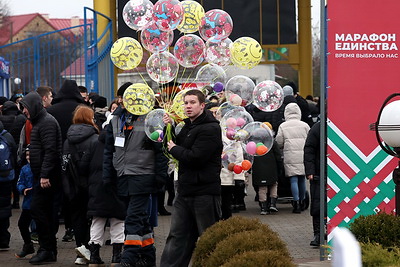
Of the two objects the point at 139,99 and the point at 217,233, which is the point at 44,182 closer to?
the point at 139,99

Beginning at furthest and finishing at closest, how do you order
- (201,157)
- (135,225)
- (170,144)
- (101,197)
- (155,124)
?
(101,197) → (135,225) → (155,124) → (170,144) → (201,157)

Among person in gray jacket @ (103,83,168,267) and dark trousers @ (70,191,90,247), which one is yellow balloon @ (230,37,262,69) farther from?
dark trousers @ (70,191,90,247)

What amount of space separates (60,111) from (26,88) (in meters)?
6.68

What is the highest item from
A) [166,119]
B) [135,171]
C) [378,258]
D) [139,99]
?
[139,99]

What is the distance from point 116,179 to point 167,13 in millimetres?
1879

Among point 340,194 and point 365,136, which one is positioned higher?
point 365,136

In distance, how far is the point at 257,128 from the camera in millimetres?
8500

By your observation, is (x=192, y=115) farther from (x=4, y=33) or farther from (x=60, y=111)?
(x=4, y=33)

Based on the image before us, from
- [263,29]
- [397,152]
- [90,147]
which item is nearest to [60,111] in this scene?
[90,147]

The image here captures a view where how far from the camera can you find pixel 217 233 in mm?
5949

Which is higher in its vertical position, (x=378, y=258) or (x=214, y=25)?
(x=214, y=25)

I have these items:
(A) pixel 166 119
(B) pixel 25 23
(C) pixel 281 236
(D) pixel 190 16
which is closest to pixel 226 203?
(C) pixel 281 236

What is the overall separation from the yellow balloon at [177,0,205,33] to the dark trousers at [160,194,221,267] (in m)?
1.82

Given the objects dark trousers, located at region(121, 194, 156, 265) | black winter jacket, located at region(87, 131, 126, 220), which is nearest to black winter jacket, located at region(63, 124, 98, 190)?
black winter jacket, located at region(87, 131, 126, 220)
